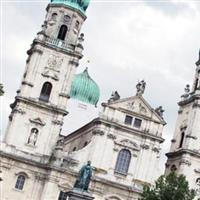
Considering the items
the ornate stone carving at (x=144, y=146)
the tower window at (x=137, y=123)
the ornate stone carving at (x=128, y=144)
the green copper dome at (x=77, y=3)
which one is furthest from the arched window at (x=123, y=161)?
the green copper dome at (x=77, y=3)

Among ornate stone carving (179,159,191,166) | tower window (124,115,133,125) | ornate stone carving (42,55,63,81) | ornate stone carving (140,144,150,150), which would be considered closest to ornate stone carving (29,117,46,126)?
ornate stone carving (42,55,63,81)

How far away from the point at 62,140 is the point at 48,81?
557 centimetres

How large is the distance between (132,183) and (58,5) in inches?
724

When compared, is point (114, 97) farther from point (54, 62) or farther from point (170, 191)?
point (170, 191)

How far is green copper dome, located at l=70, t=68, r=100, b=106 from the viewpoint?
199 ft

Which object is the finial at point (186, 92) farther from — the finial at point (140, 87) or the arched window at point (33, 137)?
the arched window at point (33, 137)

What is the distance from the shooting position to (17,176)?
52844 millimetres

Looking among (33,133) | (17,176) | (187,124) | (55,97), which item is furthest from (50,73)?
(187,124)

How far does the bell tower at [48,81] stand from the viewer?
54.1 meters

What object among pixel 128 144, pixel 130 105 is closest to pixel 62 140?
pixel 128 144

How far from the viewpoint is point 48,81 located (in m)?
55.8

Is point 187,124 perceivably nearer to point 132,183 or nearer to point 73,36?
point 132,183

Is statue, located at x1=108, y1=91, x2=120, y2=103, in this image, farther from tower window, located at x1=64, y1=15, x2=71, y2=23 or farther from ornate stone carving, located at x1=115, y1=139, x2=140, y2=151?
tower window, located at x1=64, y1=15, x2=71, y2=23

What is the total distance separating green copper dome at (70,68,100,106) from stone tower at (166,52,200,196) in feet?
28.7
